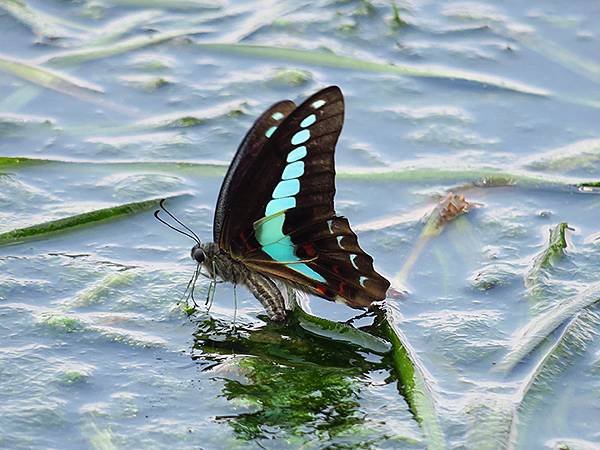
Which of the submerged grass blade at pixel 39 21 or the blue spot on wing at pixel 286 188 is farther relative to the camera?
the submerged grass blade at pixel 39 21

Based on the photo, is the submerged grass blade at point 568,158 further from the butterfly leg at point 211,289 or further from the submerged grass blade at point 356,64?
the butterfly leg at point 211,289

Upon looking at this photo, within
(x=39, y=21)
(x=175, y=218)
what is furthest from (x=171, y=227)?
(x=39, y=21)

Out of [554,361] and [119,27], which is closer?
[554,361]

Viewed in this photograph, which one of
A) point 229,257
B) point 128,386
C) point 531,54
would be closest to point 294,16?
point 531,54

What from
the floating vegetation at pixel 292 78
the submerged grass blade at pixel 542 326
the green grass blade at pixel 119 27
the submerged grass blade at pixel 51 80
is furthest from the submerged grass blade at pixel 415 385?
the green grass blade at pixel 119 27

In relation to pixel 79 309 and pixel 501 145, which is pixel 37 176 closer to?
pixel 79 309

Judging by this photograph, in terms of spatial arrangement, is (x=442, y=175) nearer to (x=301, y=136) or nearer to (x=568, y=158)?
(x=568, y=158)
